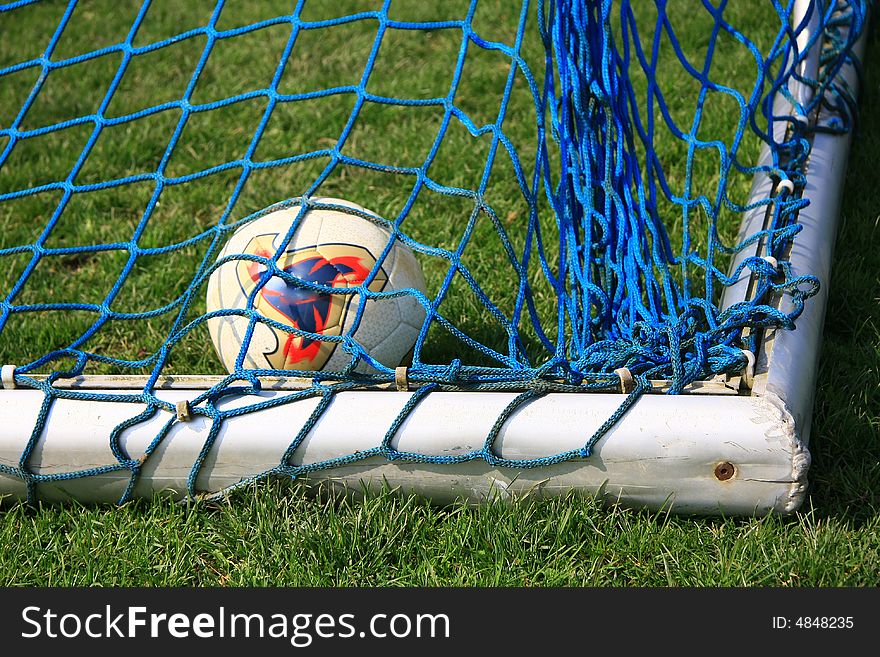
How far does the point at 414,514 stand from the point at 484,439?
0.25m

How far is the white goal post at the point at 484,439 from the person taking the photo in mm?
2088

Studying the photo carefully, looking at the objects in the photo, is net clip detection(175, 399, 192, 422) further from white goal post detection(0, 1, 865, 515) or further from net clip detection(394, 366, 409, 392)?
net clip detection(394, 366, 409, 392)

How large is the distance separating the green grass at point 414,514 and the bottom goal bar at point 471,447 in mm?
63

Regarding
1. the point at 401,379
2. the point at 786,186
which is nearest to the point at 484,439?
the point at 401,379

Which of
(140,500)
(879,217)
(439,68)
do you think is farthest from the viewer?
(439,68)

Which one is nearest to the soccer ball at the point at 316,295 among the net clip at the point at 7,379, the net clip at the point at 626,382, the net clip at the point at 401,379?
the net clip at the point at 401,379

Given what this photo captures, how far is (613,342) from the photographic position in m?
2.46

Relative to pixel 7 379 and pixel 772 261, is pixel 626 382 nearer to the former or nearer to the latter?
pixel 772 261

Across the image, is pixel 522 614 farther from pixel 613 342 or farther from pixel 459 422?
pixel 613 342

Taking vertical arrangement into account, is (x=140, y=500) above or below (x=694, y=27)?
below

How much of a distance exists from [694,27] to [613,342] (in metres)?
2.63

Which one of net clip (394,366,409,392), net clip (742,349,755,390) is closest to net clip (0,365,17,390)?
net clip (394,366,409,392)

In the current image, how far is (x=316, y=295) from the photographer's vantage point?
96.1 inches

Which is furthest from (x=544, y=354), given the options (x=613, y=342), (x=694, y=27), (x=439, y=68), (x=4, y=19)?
(x=4, y=19)
